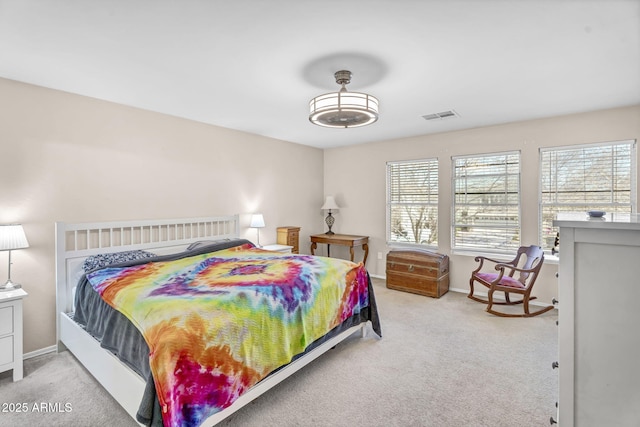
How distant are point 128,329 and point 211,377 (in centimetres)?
64

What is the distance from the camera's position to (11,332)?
2441 millimetres

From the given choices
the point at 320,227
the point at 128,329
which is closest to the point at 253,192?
the point at 320,227

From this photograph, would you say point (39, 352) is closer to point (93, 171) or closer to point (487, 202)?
point (93, 171)

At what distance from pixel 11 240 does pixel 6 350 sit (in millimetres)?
852

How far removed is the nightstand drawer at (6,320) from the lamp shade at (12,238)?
1.55 ft

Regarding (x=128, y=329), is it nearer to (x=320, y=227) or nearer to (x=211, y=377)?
(x=211, y=377)

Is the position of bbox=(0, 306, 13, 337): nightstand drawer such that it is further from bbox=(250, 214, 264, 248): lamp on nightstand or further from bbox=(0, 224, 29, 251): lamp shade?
bbox=(250, 214, 264, 248): lamp on nightstand

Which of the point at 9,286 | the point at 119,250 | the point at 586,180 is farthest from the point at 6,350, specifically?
the point at 586,180

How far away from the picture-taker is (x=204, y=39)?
2.13 meters

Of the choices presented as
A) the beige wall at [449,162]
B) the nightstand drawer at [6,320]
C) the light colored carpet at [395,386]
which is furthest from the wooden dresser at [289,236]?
the nightstand drawer at [6,320]

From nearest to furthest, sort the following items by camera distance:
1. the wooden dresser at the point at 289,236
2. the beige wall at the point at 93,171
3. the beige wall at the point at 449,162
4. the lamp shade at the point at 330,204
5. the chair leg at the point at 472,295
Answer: the beige wall at the point at 93,171 → the beige wall at the point at 449,162 → the chair leg at the point at 472,295 → the wooden dresser at the point at 289,236 → the lamp shade at the point at 330,204

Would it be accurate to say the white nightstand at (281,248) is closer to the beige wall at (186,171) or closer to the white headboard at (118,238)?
the beige wall at (186,171)

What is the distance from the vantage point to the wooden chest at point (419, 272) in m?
4.52

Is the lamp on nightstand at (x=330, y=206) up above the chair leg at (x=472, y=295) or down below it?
above
